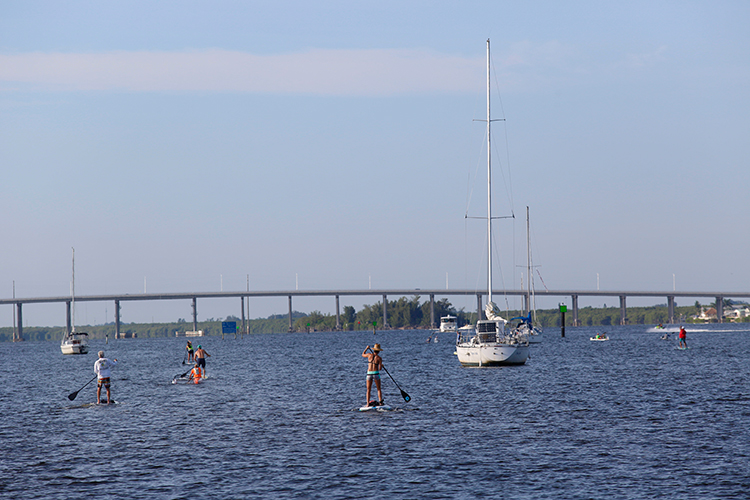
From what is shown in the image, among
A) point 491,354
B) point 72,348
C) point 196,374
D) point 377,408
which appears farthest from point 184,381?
point 72,348

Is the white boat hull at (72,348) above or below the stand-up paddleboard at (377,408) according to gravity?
below

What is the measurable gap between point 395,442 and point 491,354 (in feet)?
99.0

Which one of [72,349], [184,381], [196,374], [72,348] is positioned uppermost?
[196,374]

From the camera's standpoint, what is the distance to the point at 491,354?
55.0 metres

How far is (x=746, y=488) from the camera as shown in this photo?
18.5 m

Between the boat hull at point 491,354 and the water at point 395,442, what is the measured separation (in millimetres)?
7647

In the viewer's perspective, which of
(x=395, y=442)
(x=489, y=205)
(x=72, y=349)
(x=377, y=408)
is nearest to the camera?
(x=395, y=442)

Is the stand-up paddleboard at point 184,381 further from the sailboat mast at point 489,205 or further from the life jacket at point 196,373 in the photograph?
the sailboat mast at point 489,205

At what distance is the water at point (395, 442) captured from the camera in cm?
1945

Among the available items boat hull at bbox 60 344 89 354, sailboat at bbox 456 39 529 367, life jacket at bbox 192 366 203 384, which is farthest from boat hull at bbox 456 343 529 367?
boat hull at bbox 60 344 89 354

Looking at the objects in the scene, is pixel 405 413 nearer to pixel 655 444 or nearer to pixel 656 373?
pixel 655 444

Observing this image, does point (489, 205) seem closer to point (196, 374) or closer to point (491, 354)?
point (491, 354)

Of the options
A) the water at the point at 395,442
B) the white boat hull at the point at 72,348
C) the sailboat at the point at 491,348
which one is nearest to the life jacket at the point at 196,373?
the water at the point at 395,442

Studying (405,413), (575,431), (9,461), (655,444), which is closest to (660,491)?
(655,444)
